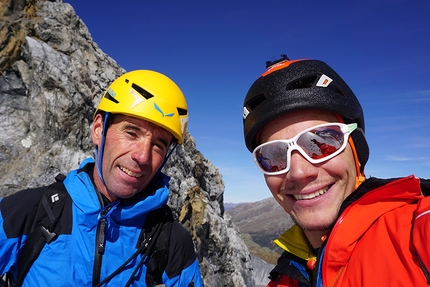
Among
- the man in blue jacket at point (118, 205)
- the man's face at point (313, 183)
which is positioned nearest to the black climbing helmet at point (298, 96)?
the man's face at point (313, 183)

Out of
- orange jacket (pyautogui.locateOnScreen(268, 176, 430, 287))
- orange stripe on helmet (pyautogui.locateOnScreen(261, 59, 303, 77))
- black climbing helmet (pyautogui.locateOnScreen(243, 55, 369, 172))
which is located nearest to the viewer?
orange jacket (pyautogui.locateOnScreen(268, 176, 430, 287))

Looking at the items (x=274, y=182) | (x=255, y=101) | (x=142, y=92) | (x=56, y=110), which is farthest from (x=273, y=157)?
(x=56, y=110)

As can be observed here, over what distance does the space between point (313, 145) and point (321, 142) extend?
0.28 ft

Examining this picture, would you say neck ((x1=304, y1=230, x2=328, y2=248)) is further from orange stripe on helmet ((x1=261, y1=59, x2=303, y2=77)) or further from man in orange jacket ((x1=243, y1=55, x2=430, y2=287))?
orange stripe on helmet ((x1=261, y1=59, x2=303, y2=77))

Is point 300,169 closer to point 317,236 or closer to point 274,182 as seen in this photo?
point 274,182

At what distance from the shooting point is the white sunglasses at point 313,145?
273 centimetres

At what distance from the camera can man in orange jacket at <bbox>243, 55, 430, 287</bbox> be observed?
1.92 m

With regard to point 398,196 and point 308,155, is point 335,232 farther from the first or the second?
point 308,155

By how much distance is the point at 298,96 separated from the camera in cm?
285

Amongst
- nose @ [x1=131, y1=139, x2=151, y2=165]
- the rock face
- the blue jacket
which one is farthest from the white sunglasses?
the rock face

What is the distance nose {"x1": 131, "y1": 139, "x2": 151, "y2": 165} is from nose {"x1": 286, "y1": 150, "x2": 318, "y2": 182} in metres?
2.23

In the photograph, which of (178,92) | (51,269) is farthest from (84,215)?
(178,92)

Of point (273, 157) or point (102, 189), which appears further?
point (102, 189)

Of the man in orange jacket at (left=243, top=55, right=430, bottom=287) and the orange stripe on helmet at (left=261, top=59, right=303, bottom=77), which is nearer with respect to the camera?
the man in orange jacket at (left=243, top=55, right=430, bottom=287)
